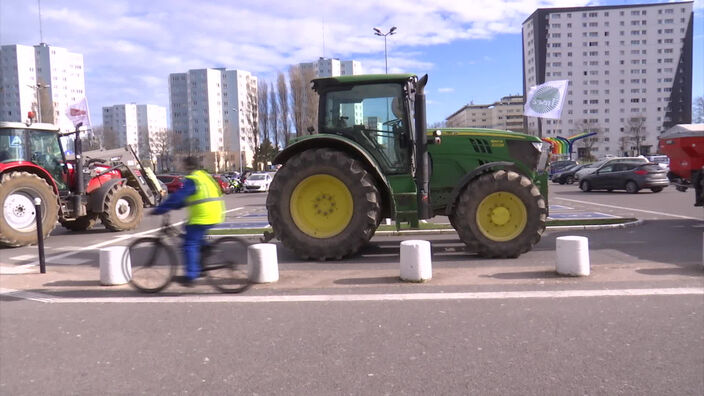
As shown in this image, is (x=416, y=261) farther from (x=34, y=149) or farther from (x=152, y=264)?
(x=34, y=149)

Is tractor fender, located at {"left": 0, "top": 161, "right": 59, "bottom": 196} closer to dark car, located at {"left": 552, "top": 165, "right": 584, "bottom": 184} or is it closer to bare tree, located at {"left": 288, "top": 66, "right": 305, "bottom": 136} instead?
dark car, located at {"left": 552, "top": 165, "right": 584, "bottom": 184}

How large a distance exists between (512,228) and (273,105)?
54812mm

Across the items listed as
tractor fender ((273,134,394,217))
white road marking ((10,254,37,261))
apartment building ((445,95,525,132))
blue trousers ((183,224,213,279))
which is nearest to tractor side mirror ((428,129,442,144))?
tractor fender ((273,134,394,217))

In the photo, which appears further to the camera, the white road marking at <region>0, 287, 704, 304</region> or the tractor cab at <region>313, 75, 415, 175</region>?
the tractor cab at <region>313, 75, 415, 175</region>

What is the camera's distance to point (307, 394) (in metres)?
3.70

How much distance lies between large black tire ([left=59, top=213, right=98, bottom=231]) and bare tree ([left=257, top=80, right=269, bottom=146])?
1880 inches

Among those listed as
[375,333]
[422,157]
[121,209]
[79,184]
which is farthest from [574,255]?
[121,209]

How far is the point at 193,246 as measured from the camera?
21.2ft

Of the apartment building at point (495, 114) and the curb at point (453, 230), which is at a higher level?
the apartment building at point (495, 114)

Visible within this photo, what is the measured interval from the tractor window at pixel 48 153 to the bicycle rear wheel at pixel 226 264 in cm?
853

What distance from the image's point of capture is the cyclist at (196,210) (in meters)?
6.38

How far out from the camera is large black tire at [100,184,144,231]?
13.6 m

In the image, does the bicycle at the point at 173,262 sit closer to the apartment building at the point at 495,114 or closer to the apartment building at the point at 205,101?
the apartment building at the point at 205,101

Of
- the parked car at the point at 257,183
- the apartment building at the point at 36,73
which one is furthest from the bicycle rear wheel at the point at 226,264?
the apartment building at the point at 36,73
